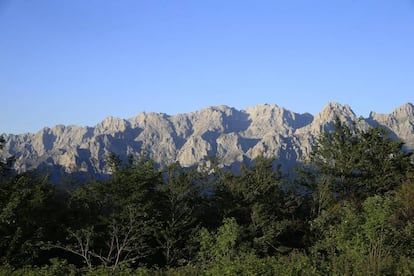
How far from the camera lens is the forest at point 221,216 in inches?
721

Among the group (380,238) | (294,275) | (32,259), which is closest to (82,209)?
(32,259)

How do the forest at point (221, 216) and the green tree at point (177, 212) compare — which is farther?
the green tree at point (177, 212)

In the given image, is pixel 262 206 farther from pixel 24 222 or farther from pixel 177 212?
pixel 24 222

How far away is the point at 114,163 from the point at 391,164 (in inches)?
1087

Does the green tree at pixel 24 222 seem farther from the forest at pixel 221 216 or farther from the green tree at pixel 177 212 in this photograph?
the green tree at pixel 177 212

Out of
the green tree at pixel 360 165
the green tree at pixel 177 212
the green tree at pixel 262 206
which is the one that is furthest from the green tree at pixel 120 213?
the green tree at pixel 360 165

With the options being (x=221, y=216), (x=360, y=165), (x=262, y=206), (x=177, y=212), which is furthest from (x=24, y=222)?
(x=360, y=165)

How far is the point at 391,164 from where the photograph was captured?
45.2m

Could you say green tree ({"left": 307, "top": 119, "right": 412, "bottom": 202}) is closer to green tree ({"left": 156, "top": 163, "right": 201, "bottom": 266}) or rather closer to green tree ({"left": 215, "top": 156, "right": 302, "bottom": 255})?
green tree ({"left": 215, "top": 156, "right": 302, "bottom": 255})

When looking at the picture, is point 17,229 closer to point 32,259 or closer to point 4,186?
point 32,259

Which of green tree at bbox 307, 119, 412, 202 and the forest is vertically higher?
green tree at bbox 307, 119, 412, 202

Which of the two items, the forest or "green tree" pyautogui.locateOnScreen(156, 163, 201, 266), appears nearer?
the forest

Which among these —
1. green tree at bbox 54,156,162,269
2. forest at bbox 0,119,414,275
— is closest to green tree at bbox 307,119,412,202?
forest at bbox 0,119,414,275

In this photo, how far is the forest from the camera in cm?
1832
